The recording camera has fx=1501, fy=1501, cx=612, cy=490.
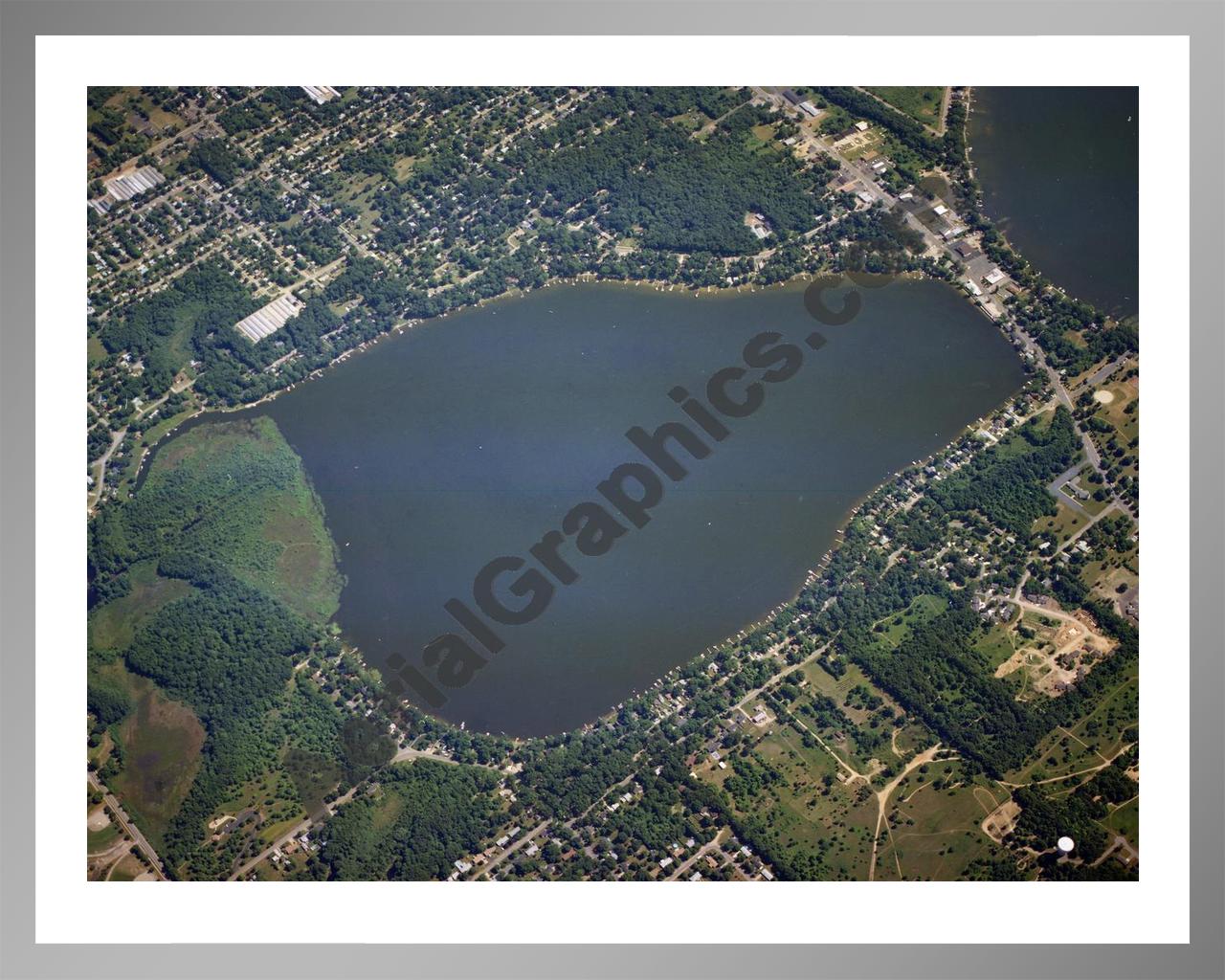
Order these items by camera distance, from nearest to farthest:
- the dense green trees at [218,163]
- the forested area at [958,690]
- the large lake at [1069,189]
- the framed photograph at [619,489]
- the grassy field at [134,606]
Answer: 1. the framed photograph at [619,489]
2. the forested area at [958,690]
3. the grassy field at [134,606]
4. the large lake at [1069,189]
5. the dense green trees at [218,163]

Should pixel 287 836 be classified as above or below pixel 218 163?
below

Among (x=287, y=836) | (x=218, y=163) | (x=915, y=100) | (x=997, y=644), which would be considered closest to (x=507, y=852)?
(x=287, y=836)

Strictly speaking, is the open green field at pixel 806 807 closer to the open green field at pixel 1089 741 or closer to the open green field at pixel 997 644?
the open green field at pixel 1089 741

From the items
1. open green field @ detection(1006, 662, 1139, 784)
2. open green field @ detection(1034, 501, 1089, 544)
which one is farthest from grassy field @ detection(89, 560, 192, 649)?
open green field @ detection(1034, 501, 1089, 544)

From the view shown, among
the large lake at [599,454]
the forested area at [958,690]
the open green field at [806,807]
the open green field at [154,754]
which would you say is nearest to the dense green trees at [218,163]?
the large lake at [599,454]

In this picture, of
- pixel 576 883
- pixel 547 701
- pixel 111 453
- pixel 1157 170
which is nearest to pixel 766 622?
pixel 547 701

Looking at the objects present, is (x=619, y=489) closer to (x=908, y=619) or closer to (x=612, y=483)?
(x=612, y=483)
